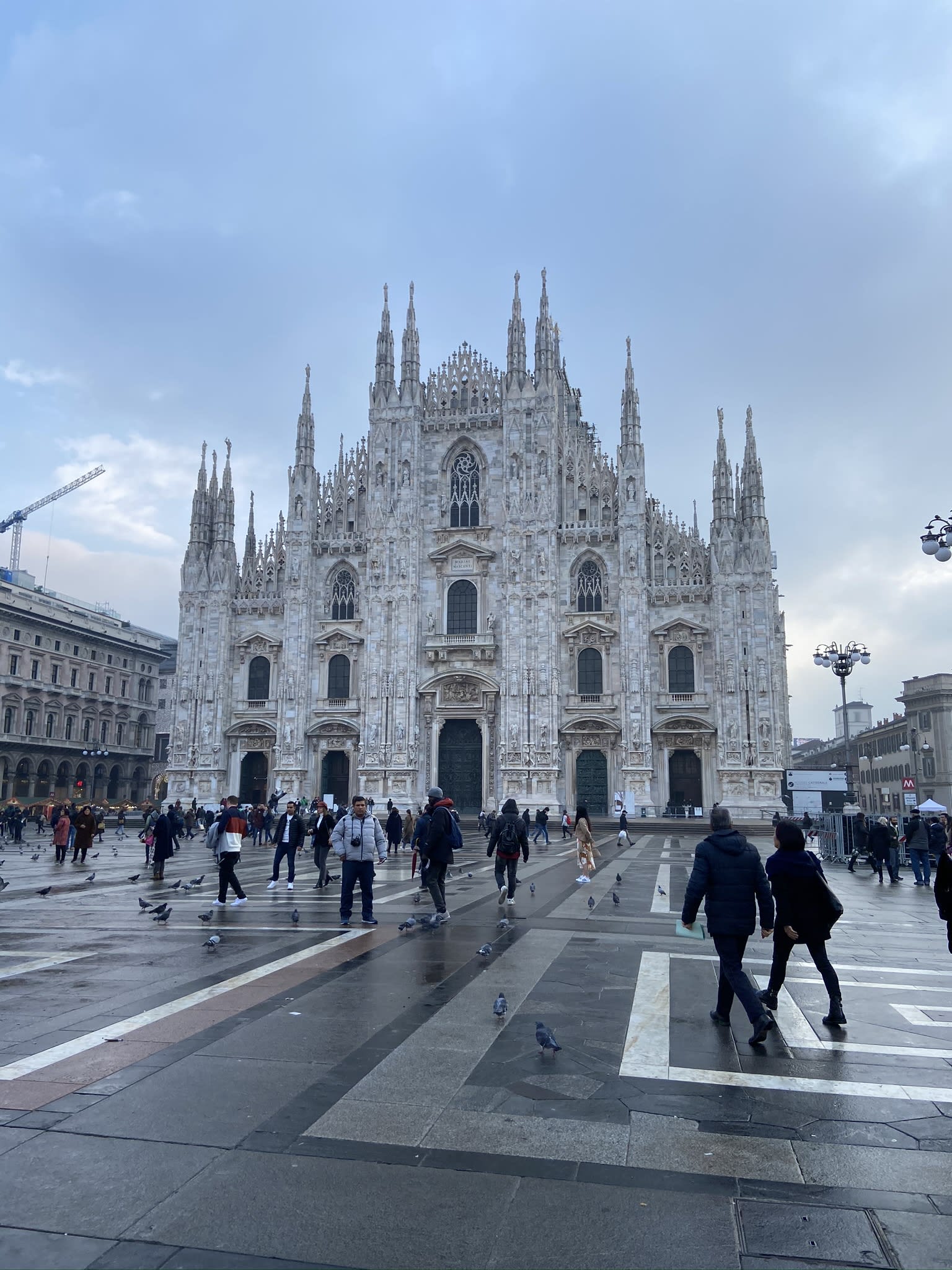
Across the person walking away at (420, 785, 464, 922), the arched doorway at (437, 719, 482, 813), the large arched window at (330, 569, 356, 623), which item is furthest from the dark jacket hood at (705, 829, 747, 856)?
the large arched window at (330, 569, 356, 623)

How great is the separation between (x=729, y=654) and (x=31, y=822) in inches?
1496

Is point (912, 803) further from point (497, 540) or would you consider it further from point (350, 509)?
point (350, 509)

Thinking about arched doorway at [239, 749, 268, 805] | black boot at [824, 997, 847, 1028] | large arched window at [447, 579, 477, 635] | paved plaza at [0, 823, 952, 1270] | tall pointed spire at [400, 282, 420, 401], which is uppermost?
tall pointed spire at [400, 282, 420, 401]

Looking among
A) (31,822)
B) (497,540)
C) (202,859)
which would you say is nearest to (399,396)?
(497,540)

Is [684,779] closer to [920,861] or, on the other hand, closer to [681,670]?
[681,670]

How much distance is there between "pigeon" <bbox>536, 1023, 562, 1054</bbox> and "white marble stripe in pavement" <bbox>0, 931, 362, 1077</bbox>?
9.34ft

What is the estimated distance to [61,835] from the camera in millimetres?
23000

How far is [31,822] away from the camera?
1919 inches

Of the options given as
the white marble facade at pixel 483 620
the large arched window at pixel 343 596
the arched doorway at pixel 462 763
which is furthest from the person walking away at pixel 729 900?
the large arched window at pixel 343 596

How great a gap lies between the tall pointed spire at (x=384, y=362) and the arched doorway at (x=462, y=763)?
16.8m

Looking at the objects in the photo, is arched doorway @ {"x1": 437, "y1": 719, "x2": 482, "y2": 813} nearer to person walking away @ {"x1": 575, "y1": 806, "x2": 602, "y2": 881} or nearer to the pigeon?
person walking away @ {"x1": 575, "y1": 806, "x2": 602, "y2": 881}

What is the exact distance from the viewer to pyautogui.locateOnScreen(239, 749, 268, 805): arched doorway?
44.4m

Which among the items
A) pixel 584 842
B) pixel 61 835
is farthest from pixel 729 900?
pixel 61 835

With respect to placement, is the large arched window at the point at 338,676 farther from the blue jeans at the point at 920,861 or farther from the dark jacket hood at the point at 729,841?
the dark jacket hood at the point at 729,841
